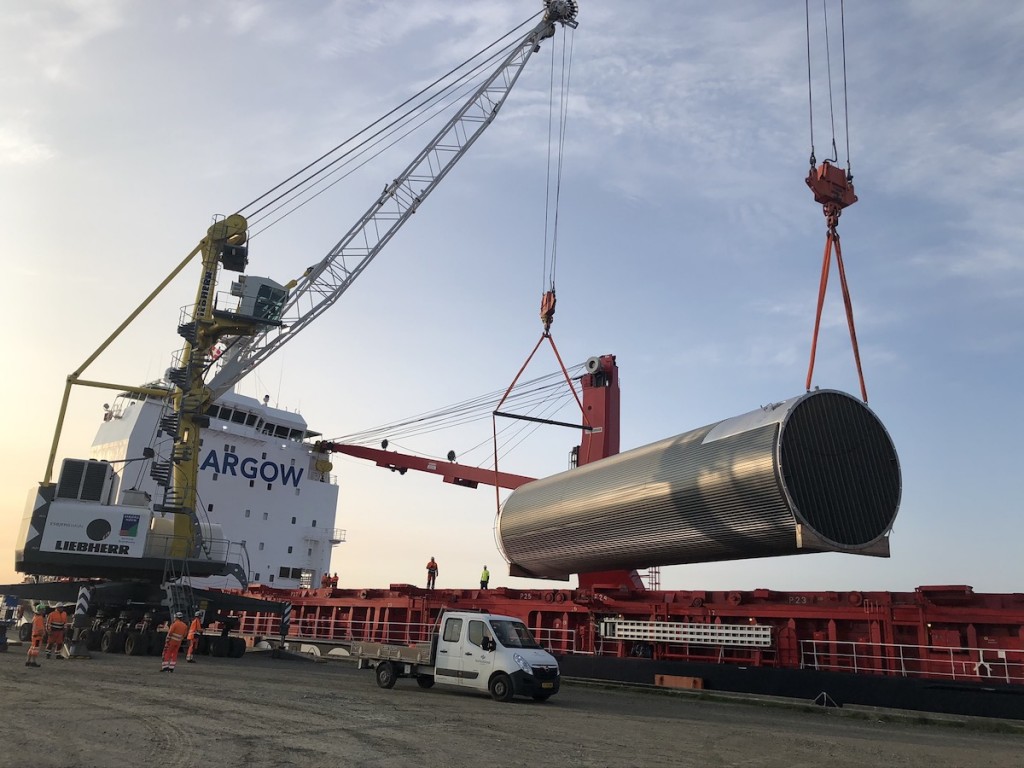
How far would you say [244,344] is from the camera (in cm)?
3014

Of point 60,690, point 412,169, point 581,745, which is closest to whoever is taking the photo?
point 581,745

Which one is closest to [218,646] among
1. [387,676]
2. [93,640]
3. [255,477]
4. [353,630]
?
[353,630]

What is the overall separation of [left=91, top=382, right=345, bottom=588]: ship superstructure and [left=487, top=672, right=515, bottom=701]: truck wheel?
20333mm

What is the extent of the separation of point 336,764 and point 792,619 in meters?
11.2

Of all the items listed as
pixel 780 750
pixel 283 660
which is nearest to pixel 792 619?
pixel 780 750

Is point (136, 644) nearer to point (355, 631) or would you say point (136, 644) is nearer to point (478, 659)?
point (355, 631)

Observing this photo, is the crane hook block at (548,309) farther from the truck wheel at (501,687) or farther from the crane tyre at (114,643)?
the crane tyre at (114,643)

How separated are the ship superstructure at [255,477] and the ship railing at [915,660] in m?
24.1

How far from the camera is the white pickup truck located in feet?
48.6

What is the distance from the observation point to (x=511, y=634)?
50.9 feet

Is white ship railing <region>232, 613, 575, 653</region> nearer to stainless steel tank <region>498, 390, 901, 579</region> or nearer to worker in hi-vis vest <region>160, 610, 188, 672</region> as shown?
stainless steel tank <region>498, 390, 901, 579</region>

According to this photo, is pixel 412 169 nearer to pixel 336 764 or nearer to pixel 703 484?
pixel 703 484

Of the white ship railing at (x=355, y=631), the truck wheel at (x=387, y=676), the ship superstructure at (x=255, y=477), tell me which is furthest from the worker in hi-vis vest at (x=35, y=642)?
the ship superstructure at (x=255, y=477)

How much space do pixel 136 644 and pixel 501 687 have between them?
13905mm
